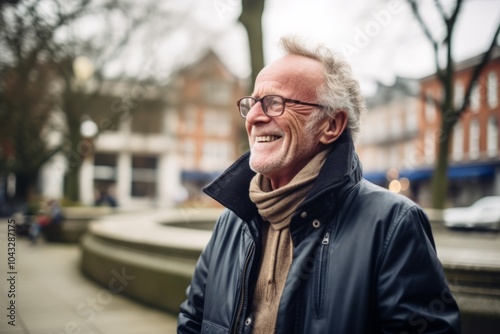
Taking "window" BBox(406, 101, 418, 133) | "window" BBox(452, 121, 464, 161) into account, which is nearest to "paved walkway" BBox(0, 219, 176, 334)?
"window" BBox(452, 121, 464, 161)

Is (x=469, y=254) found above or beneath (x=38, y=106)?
beneath

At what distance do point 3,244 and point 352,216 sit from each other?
40.0 ft

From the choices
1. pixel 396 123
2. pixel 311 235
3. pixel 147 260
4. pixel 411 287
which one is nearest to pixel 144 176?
pixel 396 123

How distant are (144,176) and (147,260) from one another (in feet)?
133

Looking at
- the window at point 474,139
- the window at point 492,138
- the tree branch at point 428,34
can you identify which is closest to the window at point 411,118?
the window at point 474,139

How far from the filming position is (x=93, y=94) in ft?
68.8

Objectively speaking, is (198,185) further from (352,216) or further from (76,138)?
(352,216)

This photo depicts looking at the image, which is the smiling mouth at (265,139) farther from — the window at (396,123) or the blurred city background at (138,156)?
the window at (396,123)

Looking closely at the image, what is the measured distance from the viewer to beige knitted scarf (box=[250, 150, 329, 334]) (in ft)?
6.22

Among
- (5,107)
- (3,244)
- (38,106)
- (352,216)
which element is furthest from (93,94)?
(352,216)

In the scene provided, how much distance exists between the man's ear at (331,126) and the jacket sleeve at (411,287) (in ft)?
1.60

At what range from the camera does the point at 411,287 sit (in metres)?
1.61

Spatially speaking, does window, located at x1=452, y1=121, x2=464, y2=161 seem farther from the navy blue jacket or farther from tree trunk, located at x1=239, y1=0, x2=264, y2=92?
the navy blue jacket

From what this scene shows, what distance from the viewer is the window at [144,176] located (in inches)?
1764
